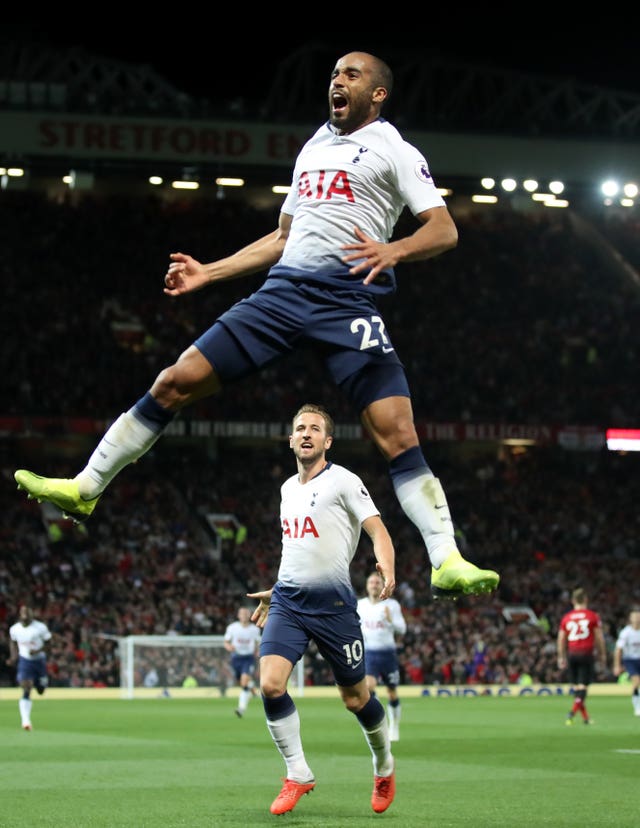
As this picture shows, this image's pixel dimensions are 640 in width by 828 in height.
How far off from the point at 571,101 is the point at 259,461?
558 inches

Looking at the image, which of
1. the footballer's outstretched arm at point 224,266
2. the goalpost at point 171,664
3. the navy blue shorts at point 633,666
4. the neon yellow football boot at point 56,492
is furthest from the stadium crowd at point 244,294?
the neon yellow football boot at point 56,492

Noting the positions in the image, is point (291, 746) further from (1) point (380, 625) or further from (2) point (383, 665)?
(1) point (380, 625)

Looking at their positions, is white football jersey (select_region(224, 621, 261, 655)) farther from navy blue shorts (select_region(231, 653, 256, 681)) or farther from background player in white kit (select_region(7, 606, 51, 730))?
background player in white kit (select_region(7, 606, 51, 730))

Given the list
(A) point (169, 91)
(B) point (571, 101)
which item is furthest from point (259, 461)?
(B) point (571, 101)

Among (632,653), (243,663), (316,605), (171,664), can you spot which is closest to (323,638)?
(316,605)

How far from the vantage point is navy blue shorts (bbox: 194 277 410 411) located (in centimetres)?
639

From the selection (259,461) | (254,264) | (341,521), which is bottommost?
(341,521)

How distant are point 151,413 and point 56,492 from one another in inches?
22.2

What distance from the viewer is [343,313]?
253 inches

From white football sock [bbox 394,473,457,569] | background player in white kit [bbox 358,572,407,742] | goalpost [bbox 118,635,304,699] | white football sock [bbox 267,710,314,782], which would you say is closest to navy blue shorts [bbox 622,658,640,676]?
background player in white kit [bbox 358,572,407,742]

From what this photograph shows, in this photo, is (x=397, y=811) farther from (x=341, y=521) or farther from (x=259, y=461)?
(x=259, y=461)

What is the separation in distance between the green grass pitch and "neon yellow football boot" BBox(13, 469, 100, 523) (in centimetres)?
338

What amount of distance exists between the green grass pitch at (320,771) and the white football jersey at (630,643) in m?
1.20

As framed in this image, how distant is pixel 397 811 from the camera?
10148mm
